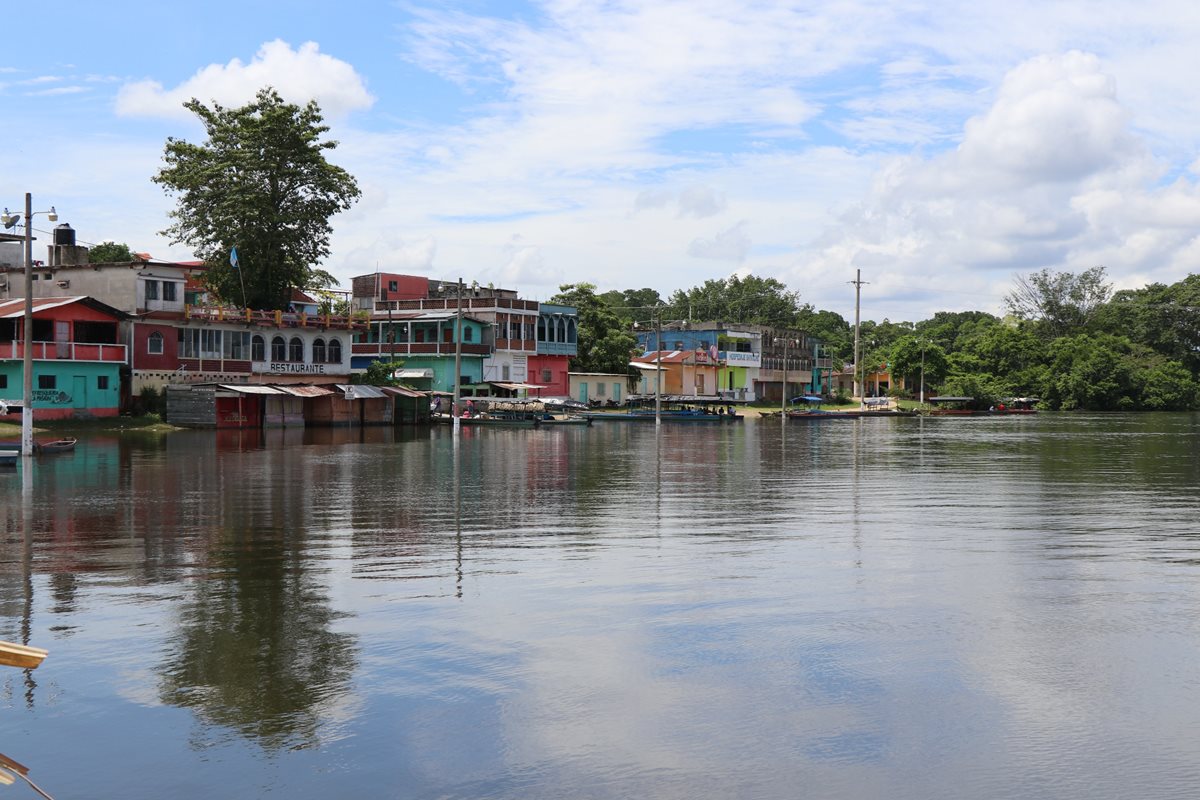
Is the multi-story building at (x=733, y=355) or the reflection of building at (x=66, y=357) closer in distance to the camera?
the reflection of building at (x=66, y=357)

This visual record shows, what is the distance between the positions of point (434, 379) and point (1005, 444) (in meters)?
43.9

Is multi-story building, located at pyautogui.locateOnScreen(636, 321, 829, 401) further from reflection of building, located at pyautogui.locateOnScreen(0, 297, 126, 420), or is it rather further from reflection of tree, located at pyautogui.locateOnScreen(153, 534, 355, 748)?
reflection of tree, located at pyautogui.locateOnScreen(153, 534, 355, 748)

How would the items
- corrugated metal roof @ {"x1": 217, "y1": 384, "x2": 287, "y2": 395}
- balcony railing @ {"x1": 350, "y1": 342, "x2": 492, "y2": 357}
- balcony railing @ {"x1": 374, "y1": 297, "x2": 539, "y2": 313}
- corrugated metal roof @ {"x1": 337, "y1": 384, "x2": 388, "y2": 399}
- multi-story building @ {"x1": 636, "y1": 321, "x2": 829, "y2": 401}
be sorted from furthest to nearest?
multi-story building @ {"x1": 636, "y1": 321, "x2": 829, "y2": 401}
balcony railing @ {"x1": 374, "y1": 297, "x2": 539, "y2": 313}
balcony railing @ {"x1": 350, "y1": 342, "x2": 492, "y2": 357}
corrugated metal roof @ {"x1": 337, "y1": 384, "x2": 388, "y2": 399}
corrugated metal roof @ {"x1": 217, "y1": 384, "x2": 287, "y2": 395}

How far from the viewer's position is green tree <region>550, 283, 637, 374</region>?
4026 inches

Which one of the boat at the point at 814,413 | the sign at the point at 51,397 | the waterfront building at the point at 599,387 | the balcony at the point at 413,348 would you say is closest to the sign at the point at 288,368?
the balcony at the point at 413,348

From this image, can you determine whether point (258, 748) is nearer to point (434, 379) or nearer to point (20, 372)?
point (20, 372)

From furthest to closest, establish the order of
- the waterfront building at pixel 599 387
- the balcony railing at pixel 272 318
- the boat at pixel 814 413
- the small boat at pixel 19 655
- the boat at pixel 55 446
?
the boat at pixel 814 413, the waterfront building at pixel 599 387, the balcony railing at pixel 272 318, the boat at pixel 55 446, the small boat at pixel 19 655

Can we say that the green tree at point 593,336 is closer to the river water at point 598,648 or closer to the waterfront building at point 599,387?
the waterfront building at point 599,387

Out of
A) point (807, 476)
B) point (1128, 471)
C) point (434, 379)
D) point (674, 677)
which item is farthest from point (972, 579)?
point (434, 379)

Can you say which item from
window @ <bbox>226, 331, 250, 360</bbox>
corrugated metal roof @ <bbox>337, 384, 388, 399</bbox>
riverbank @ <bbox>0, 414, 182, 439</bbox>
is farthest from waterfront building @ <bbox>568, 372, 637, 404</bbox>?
riverbank @ <bbox>0, 414, 182, 439</bbox>

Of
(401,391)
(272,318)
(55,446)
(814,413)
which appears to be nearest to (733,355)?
(814,413)

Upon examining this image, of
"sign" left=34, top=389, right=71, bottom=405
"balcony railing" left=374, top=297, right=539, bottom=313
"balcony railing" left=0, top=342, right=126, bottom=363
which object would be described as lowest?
"sign" left=34, top=389, right=71, bottom=405

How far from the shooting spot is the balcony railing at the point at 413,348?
277 feet

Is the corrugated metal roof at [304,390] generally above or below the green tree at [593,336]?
below
